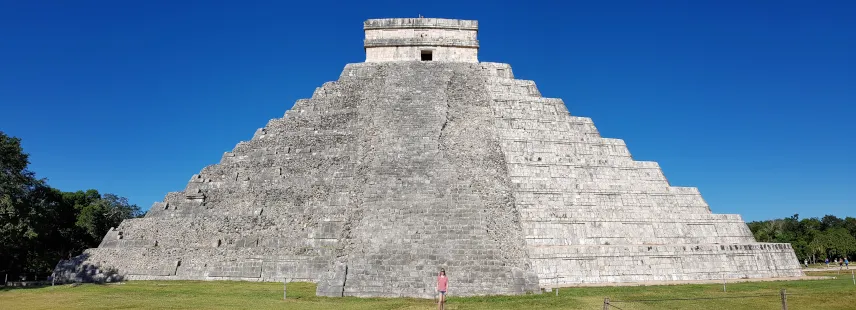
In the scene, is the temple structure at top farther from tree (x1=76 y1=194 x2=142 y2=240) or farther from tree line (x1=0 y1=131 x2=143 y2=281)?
tree (x1=76 y1=194 x2=142 y2=240)

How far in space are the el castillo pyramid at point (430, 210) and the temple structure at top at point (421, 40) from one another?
2.96 m

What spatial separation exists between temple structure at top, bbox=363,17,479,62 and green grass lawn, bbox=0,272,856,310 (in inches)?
512

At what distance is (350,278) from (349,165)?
20.5ft

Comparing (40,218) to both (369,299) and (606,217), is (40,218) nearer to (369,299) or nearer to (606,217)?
(369,299)

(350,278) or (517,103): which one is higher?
(517,103)

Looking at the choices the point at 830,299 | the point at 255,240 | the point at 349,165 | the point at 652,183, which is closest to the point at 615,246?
the point at 652,183

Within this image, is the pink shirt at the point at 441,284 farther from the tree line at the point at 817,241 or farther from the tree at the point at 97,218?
the tree line at the point at 817,241

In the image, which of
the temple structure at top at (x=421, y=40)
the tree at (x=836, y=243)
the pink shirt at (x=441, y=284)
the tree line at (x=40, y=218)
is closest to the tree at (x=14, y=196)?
the tree line at (x=40, y=218)

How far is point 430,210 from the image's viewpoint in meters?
15.3

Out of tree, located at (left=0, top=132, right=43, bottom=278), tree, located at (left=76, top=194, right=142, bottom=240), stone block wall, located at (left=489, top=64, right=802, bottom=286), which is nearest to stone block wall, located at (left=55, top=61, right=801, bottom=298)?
stone block wall, located at (left=489, top=64, right=802, bottom=286)

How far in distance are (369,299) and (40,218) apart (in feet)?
57.5

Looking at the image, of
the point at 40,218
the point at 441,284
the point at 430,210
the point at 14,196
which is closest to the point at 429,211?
the point at 430,210

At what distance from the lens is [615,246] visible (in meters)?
16.5

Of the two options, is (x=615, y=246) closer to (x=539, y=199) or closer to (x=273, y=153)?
(x=539, y=199)
